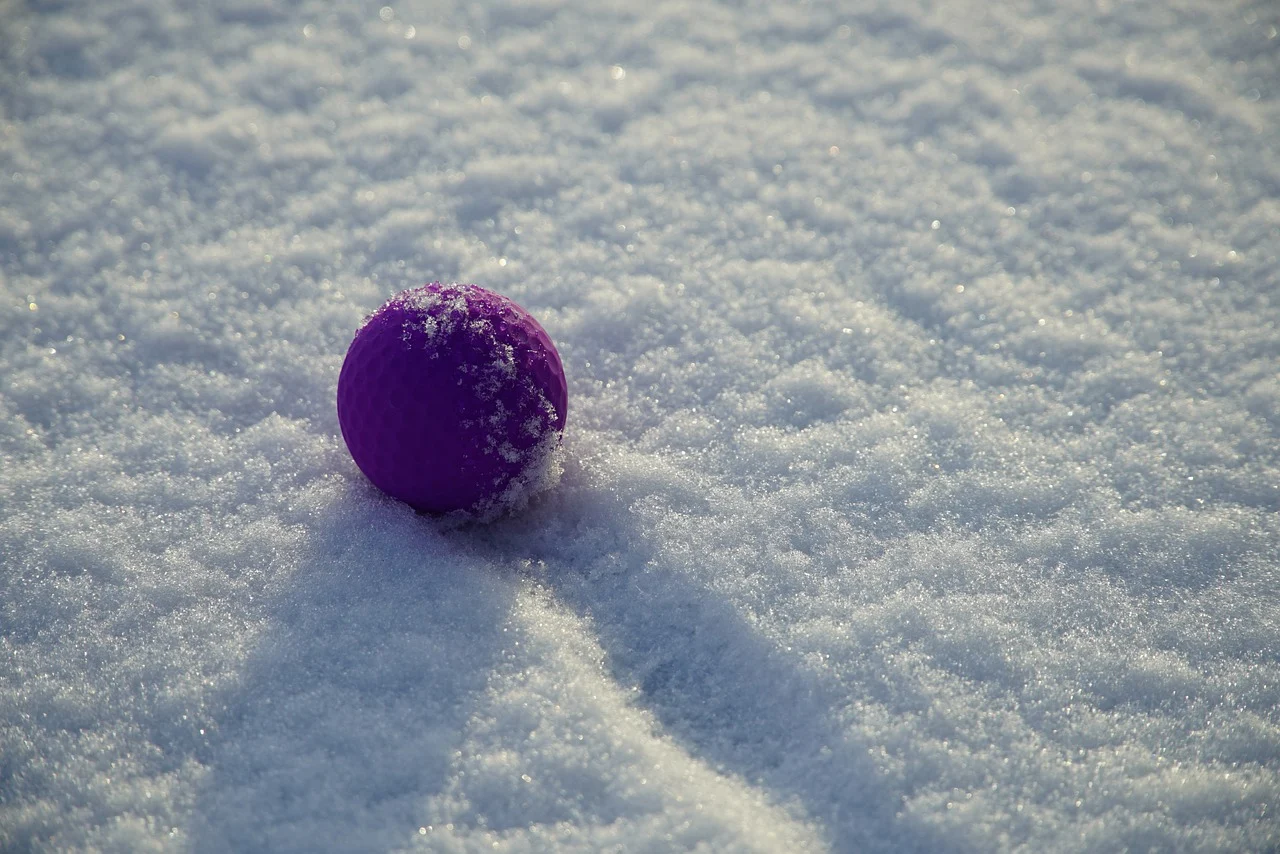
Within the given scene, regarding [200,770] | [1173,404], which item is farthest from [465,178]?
[1173,404]

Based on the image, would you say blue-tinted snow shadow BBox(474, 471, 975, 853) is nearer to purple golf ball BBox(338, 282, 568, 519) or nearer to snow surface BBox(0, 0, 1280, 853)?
snow surface BBox(0, 0, 1280, 853)

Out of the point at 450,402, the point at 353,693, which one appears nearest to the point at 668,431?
the point at 450,402

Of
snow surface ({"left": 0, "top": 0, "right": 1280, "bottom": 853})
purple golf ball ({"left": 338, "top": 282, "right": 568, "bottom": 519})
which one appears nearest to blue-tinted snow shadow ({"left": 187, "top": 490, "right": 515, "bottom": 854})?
snow surface ({"left": 0, "top": 0, "right": 1280, "bottom": 853})

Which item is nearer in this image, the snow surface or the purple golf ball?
the snow surface

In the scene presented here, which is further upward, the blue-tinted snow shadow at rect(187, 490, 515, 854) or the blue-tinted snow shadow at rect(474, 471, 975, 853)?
the blue-tinted snow shadow at rect(474, 471, 975, 853)

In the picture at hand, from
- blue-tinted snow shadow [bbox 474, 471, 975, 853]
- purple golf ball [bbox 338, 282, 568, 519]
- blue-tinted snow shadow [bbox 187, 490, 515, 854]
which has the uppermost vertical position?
purple golf ball [bbox 338, 282, 568, 519]

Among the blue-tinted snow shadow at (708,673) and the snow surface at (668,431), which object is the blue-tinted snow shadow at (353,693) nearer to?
the snow surface at (668,431)

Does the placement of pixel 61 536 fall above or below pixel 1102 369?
below

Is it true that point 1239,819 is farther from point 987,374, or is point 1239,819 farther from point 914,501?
point 987,374
